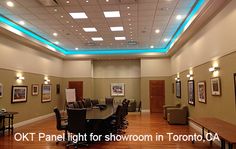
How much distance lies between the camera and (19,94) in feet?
27.8

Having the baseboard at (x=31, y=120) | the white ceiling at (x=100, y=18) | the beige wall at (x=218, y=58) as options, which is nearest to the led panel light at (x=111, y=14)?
the white ceiling at (x=100, y=18)

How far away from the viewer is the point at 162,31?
30.0 ft

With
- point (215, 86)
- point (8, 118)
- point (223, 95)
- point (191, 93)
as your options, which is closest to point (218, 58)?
point (215, 86)

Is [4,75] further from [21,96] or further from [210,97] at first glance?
[210,97]

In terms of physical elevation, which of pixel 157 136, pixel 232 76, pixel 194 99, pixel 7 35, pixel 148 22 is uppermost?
pixel 148 22

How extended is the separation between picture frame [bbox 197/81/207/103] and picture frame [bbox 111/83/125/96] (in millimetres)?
7687

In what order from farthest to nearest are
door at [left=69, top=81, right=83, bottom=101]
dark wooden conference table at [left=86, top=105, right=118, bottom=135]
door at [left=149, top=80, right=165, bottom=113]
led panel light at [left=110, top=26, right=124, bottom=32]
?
1. door at [left=69, top=81, right=83, bottom=101]
2. door at [left=149, top=80, right=165, bottom=113]
3. led panel light at [left=110, top=26, right=124, bottom=32]
4. dark wooden conference table at [left=86, top=105, right=118, bottom=135]

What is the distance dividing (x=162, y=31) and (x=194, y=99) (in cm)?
335

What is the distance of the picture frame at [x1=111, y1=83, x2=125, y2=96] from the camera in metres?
14.5

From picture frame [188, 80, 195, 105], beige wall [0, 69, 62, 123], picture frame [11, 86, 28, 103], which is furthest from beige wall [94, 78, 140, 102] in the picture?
picture frame [11, 86, 28, 103]

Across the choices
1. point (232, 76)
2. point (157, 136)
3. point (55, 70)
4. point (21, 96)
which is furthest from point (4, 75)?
point (232, 76)

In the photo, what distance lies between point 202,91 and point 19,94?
283 inches

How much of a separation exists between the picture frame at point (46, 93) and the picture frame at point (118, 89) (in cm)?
452

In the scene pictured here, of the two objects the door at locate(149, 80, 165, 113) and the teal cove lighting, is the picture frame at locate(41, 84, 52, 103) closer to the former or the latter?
the teal cove lighting
